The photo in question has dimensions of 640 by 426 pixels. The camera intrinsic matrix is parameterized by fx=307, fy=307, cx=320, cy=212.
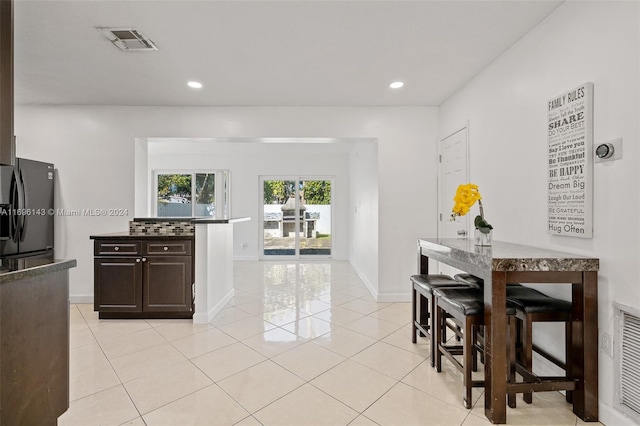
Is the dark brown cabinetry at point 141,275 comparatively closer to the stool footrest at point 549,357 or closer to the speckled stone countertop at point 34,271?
the speckled stone countertop at point 34,271

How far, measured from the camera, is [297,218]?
7.49 metres

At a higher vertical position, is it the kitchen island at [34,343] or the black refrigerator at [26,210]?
the black refrigerator at [26,210]

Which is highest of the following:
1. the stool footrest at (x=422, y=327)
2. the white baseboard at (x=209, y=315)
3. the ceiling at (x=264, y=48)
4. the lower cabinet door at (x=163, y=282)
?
the ceiling at (x=264, y=48)

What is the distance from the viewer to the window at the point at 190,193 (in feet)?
24.0

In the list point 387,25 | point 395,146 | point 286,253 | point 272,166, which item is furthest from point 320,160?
point 387,25

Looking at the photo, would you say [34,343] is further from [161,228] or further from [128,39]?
[128,39]

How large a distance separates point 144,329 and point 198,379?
1313 mm

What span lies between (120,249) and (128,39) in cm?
207

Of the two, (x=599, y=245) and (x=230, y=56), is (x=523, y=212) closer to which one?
(x=599, y=245)

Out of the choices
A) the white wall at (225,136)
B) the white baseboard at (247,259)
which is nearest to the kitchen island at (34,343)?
the white wall at (225,136)

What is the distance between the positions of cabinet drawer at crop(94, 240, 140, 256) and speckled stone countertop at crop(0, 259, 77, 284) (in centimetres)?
190

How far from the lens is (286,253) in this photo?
751cm

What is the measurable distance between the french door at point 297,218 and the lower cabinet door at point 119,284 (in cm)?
420

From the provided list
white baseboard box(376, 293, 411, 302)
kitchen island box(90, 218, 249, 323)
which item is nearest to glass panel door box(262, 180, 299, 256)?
white baseboard box(376, 293, 411, 302)
